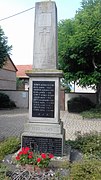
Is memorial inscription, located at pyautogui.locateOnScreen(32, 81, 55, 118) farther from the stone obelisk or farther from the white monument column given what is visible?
the white monument column

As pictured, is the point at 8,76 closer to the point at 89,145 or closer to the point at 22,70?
the point at 22,70

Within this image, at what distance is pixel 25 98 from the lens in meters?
24.3

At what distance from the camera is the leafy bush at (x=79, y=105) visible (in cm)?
1953

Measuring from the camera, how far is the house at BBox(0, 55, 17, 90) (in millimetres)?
30000

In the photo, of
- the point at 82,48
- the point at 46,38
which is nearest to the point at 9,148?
the point at 46,38

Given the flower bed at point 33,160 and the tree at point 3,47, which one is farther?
the tree at point 3,47

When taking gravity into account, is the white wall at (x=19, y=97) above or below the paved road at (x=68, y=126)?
above

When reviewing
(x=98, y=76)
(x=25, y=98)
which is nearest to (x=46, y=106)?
(x=98, y=76)

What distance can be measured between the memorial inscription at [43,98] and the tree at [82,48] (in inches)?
378

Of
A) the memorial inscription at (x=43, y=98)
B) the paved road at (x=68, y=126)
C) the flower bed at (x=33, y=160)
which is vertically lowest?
the paved road at (x=68, y=126)

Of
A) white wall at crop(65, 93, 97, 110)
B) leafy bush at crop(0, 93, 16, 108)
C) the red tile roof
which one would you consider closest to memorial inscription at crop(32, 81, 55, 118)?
white wall at crop(65, 93, 97, 110)

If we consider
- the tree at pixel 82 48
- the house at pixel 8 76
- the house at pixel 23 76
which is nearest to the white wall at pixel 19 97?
the house at pixel 8 76

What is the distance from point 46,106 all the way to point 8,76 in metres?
26.5

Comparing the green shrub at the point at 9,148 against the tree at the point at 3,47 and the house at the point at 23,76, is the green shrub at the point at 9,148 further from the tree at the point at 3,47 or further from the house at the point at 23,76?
the house at the point at 23,76
